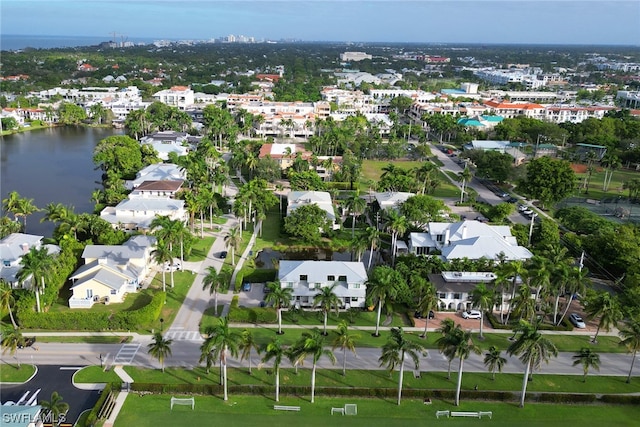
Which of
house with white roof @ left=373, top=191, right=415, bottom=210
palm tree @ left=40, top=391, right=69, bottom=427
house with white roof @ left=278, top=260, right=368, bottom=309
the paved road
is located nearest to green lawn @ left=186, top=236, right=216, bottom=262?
house with white roof @ left=278, top=260, right=368, bottom=309

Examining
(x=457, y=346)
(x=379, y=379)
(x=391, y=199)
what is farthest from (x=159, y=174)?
(x=457, y=346)

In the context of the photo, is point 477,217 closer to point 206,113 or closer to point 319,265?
point 319,265

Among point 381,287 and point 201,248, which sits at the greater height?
point 381,287

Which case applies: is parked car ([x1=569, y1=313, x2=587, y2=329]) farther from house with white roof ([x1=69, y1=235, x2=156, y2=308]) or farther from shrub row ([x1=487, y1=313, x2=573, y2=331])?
house with white roof ([x1=69, y1=235, x2=156, y2=308])

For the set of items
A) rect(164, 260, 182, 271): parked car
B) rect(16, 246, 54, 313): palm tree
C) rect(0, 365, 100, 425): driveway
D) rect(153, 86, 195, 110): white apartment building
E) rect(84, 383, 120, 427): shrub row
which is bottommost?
rect(0, 365, 100, 425): driveway

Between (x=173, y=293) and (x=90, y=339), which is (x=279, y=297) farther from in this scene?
(x=90, y=339)
